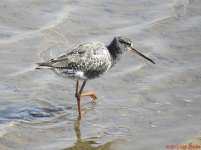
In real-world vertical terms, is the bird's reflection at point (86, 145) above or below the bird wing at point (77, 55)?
below

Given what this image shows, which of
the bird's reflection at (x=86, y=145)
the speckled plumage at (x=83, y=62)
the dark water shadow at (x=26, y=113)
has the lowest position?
A: the bird's reflection at (x=86, y=145)

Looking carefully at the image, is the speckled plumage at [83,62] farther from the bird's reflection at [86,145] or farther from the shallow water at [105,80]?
the bird's reflection at [86,145]

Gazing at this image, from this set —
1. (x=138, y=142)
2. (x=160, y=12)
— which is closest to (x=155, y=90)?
(x=138, y=142)

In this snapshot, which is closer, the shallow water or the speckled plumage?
the shallow water

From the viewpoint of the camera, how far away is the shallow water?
29.1ft

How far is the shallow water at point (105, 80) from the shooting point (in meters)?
8.88

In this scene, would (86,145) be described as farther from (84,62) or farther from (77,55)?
(77,55)

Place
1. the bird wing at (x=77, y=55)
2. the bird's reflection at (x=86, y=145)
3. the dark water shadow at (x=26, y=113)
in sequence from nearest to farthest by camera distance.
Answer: the bird's reflection at (x=86, y=145), the dark water shadow at (x=26, y=113), the bird wing at (x=77, y=55)

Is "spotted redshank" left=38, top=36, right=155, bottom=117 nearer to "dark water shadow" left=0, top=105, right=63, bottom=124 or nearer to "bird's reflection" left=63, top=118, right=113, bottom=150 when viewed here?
"dark water shadow" left=0, top=105, right=63, bottom=124

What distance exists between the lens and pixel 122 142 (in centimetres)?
870

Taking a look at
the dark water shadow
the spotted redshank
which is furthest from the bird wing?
the dark water shadow

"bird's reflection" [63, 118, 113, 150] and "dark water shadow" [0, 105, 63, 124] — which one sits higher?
"dark water shadow" [0, 105, 63, 124]

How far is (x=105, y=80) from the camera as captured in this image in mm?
10859

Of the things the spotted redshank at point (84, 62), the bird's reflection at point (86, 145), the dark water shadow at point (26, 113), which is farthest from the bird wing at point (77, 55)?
the bird's reflection at point (86, 145)
